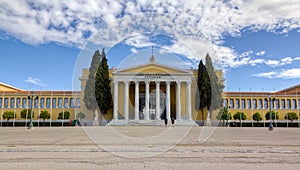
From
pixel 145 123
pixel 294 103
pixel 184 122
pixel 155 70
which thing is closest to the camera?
pixel 145 123

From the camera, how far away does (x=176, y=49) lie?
391 inches

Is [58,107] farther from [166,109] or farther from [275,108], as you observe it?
[275,108]

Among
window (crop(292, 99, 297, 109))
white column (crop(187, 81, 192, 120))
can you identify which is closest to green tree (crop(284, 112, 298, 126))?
window (crop(292, 99, 297, 109))

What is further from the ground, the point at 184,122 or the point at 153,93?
the point at 153,93

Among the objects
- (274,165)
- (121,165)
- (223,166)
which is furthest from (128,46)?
(274,165)

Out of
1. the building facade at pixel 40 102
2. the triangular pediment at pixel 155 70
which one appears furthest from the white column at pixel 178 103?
the building facade at pixel 40 102

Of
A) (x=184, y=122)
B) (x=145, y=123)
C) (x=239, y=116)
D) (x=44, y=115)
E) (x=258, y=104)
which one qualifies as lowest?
(x=145, y=123)

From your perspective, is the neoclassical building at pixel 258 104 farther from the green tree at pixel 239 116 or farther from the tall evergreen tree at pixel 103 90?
the tall evergreen tree at pixel 103 90

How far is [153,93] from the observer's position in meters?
59.1

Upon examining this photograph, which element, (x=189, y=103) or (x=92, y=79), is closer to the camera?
(x=92, y=79)

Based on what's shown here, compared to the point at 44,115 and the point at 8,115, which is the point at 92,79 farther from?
the point at 8,115

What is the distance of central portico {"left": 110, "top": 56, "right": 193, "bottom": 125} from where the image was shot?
53.6 metres

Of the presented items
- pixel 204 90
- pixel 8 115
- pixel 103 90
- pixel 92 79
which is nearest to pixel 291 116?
pixel 204 90

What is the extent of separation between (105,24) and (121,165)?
4508mm
